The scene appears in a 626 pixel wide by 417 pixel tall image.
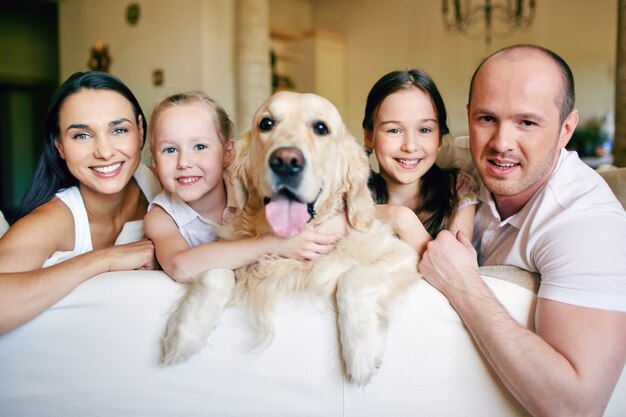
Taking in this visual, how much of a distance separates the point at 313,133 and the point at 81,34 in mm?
6723

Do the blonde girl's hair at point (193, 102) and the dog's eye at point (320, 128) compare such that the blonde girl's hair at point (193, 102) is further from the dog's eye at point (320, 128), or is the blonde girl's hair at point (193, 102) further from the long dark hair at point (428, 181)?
the long dark hair at point (428, 181)

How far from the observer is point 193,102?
170 centimetres

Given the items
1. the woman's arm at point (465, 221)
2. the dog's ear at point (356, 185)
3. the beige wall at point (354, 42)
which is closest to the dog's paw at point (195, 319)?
the dog's ear at point (356, 185)

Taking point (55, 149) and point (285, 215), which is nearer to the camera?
Result: point (285, 215)

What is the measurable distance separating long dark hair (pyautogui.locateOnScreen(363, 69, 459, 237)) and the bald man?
14cm

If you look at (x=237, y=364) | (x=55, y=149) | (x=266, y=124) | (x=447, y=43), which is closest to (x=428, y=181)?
(x=266, y=124)

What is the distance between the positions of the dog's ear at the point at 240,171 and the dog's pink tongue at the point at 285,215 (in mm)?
233

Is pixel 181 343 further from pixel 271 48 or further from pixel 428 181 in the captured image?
pixel 271 48

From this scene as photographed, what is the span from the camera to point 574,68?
600 cm

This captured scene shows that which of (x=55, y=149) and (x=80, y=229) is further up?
(x=55, y=149)

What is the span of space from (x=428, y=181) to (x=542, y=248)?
65cm

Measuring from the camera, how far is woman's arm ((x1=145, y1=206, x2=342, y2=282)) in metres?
1.38

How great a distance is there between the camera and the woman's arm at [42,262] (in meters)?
1.29

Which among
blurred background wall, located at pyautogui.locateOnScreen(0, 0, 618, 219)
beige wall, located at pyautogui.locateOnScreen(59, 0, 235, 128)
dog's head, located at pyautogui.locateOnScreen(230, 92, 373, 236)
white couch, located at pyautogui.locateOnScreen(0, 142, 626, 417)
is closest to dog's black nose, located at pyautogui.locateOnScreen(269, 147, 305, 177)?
dog's head, located at pyautogui.locateOnScreen(230, 92, 373, 236)
